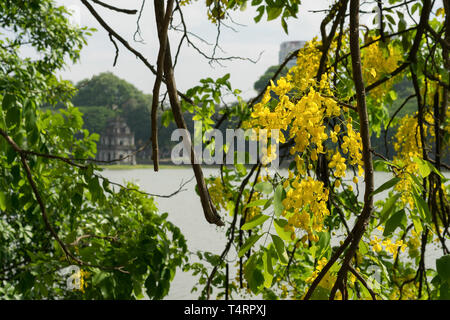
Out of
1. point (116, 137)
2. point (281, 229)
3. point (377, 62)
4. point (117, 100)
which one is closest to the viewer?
point (281, 229)

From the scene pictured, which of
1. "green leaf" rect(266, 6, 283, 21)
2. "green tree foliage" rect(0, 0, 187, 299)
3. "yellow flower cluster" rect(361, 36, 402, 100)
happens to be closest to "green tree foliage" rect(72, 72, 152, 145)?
"green tree foliage" rect(0, 0, 187, 299)

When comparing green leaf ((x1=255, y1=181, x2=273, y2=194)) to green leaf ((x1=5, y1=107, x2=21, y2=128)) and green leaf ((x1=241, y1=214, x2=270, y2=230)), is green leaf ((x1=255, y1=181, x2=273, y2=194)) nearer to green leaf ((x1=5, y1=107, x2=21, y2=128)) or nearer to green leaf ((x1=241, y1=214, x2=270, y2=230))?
green leaf ((x1=241, y1=214, x2=270, y2=230))

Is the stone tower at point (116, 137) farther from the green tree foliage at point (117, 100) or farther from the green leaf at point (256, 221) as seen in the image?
the green leaf at point (256, 221)

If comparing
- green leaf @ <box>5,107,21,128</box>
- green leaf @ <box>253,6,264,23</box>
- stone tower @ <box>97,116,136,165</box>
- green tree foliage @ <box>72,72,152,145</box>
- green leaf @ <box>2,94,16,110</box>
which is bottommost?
green leaf @ <box>5,107,21,128</box>

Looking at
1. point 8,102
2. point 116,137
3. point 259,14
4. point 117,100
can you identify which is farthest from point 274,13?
point 117,100

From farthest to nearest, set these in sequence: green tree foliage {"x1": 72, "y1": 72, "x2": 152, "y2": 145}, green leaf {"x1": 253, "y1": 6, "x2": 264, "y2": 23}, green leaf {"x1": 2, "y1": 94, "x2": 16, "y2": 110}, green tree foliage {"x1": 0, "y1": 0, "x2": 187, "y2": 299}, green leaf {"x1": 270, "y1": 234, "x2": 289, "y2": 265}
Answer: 1. green tree foliage {"x1": 72, "y1": 72, "x2": 152, "y2": 145}
2. green leaf {"x1": 253, "y1": 6, "x2": 264, "y2": 23}
3. green tree foliage {"x1": 0, "y1": 0, "x2": 187, "y2": 299}
4. green leaf {"x1": 2, "y1": 94, "x2": 16, "y2": 110}
5. green leaf {"x1": 270, "y1": 234, "x2": 289, "y2": 265}

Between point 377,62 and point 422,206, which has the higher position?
point 377,62

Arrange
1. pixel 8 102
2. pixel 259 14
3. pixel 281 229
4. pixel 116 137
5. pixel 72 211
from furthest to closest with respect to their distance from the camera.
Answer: pixel 116 137, pixel 72 211, pixel 259 14, pixel 8 102, pixel 281 229

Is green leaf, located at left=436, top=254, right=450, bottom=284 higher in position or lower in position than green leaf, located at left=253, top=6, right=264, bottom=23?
lower

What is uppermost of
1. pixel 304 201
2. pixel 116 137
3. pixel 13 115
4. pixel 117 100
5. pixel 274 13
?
pixel 117 100

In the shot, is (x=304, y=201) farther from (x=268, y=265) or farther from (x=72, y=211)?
(x=72, y=211)

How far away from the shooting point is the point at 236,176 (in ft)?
7.86
